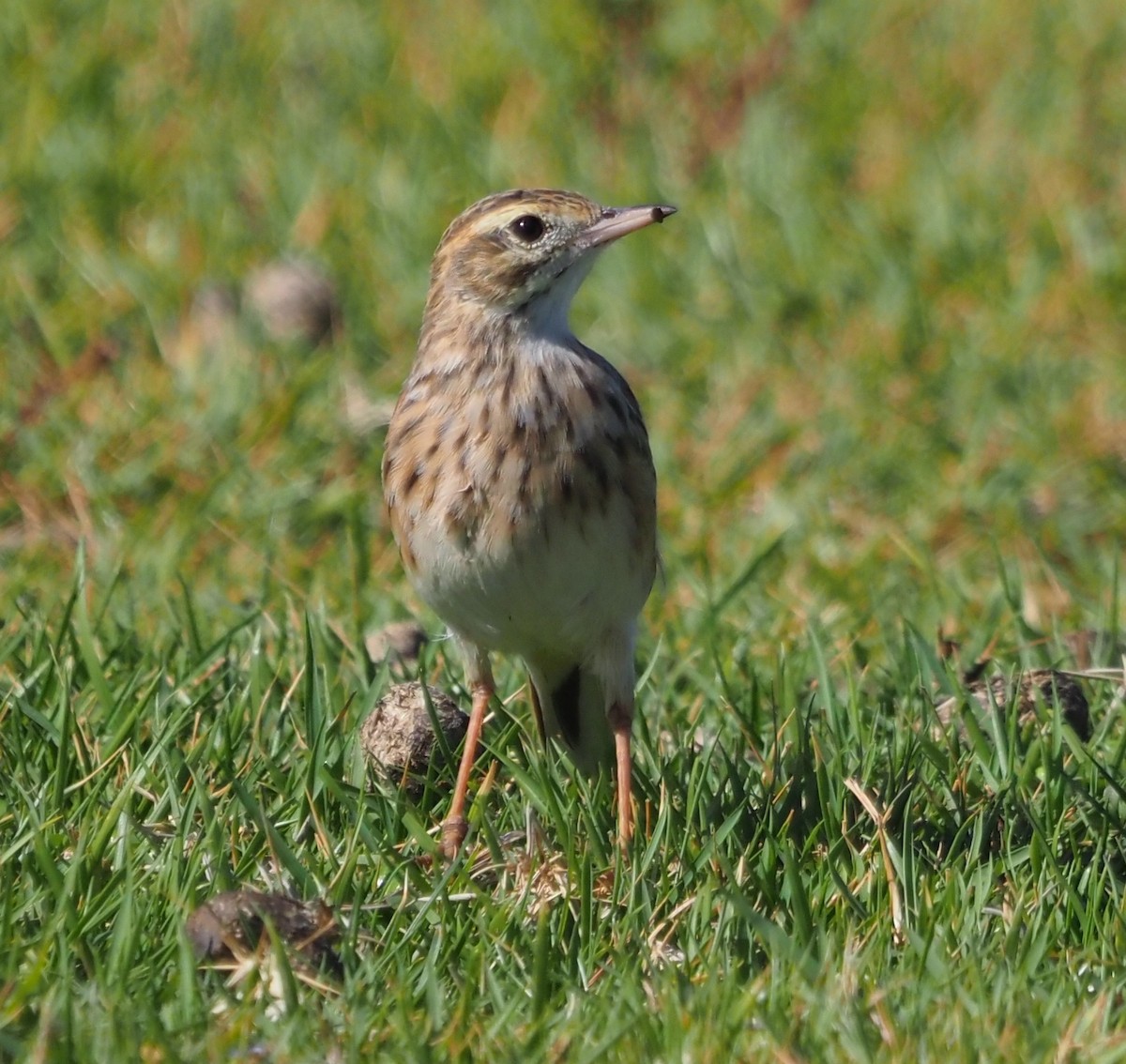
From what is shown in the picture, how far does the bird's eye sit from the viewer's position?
16.3 feet

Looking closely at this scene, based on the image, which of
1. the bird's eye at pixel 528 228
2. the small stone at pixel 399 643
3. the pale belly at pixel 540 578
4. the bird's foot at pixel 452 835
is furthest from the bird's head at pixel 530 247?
the bird's foot at pixel 452 835

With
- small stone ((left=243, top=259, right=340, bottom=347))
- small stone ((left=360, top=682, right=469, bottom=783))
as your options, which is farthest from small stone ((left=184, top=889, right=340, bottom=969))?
small stone ((left=243, top=259, right=340, bottom=347))

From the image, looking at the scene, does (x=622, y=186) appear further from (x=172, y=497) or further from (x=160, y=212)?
(x=172, y=497)

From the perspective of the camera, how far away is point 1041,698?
506 cm

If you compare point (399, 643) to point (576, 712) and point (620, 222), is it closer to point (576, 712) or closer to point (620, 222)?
point (576, 712)

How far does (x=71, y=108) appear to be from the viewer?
929 centimetres

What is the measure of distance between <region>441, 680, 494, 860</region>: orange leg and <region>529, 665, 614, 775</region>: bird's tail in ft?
0.64

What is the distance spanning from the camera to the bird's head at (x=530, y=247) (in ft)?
16.3

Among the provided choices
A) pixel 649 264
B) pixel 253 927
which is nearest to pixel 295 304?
pixel 649 264

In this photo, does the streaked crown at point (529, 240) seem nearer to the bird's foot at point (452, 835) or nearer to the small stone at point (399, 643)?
the small stone at point (399, 643)

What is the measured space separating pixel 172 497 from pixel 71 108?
3.18 meters

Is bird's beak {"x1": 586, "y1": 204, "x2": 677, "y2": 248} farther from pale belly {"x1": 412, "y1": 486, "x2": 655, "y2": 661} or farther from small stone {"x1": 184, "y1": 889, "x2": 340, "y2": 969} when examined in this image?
small stone {"x1": 184, "y1": 889, "x2": 340, "y2": 969}

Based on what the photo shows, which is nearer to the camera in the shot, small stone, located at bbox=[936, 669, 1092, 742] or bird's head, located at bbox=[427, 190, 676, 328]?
bird's head, located at bbox=[427, 190, 676, 328]

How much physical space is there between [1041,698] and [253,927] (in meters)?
2.25
